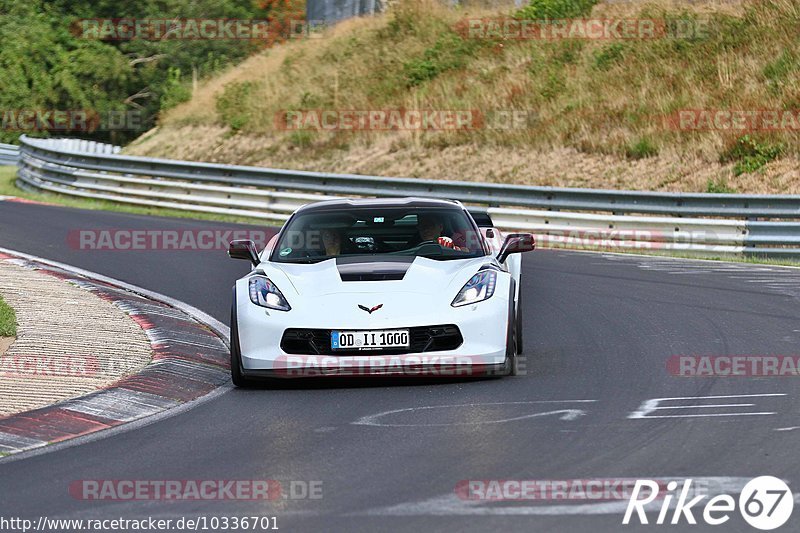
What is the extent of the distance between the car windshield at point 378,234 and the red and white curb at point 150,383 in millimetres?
1088

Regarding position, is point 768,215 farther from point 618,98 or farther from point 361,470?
point 361,470

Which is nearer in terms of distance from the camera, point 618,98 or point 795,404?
point 795,404

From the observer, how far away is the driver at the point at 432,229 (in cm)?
1030

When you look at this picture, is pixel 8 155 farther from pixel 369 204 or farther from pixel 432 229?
pixel 432 229

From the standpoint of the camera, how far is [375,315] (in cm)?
888

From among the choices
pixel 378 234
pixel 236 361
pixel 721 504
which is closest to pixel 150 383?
pixel 236 361

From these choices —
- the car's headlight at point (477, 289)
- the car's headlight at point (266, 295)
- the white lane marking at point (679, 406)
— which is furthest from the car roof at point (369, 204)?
the white lane marking at point (679, 406)

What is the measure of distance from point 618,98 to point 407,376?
829 inches

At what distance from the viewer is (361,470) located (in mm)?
6520

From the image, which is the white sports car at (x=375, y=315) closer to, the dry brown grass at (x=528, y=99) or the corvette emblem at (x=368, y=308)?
the corvette emblem at (x=368, y=308)

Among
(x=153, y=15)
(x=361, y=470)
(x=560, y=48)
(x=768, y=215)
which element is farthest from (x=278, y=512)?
(x=153, y=15)

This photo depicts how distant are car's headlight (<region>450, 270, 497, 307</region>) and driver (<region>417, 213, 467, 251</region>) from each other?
878 mm

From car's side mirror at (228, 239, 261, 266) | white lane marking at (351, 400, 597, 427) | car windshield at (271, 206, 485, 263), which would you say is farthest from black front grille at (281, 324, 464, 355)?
car's side mirror at (228, 239, 261, 266)

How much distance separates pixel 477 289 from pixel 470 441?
2285mm
